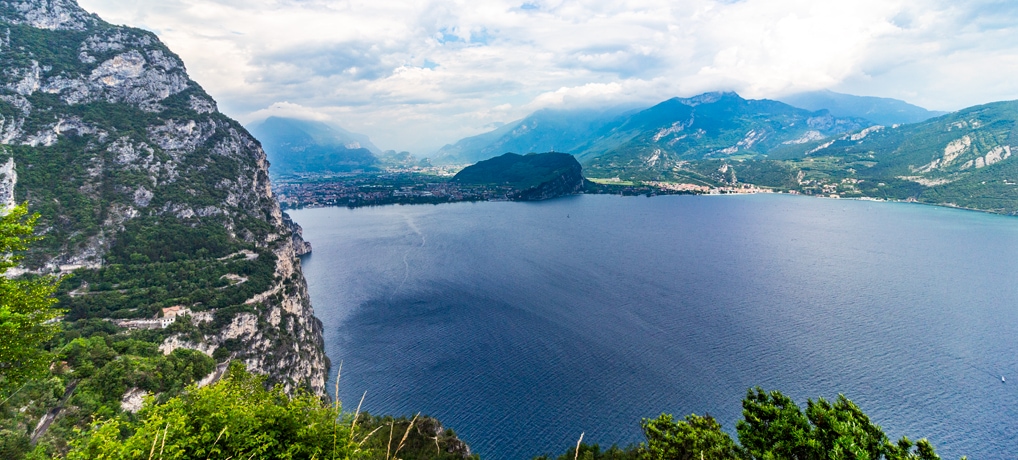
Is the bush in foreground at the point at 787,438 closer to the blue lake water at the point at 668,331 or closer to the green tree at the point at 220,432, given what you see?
the green tree at the point at 220,432

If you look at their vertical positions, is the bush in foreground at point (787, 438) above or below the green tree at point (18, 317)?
below

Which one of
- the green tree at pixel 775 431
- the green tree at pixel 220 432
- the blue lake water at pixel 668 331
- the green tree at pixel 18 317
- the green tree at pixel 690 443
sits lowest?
the blue lake water at pixel 668 331

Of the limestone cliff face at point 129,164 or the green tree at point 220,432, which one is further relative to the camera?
the limestone cliff face at point 129,164

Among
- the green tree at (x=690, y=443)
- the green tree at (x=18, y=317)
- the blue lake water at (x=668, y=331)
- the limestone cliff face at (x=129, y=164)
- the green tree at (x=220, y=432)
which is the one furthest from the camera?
the limestone cliff face at (x=129, y=164)

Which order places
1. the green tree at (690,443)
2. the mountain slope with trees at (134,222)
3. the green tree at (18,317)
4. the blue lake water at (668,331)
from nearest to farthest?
the green tree at (18,317) → the green tree at (690,443) → the mountain slope with trees at (134,222) → the blue lake water at (668,331)

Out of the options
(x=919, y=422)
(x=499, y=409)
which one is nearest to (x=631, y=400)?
(x=499, y=409)

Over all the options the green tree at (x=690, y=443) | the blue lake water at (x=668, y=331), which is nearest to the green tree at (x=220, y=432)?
the green tree at (x=690, y=443)

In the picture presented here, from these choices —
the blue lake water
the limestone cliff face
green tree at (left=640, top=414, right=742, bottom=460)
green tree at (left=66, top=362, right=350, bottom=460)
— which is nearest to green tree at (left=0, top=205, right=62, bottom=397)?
green tree at (left=66, top=362, right=350, bottom=460)
